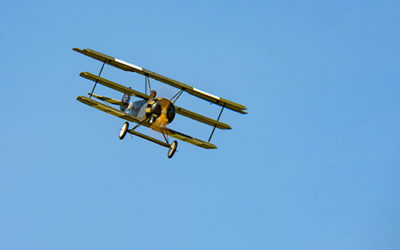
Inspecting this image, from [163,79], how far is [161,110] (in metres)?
1.30

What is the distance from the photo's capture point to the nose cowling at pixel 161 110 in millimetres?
32344

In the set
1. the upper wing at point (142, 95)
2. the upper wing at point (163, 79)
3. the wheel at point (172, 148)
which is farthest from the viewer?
the wheel at point (172, 148)

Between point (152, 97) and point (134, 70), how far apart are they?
128 cm

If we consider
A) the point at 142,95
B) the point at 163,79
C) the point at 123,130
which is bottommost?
the point at 123,130

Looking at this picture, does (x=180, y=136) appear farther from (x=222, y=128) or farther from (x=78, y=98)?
(x=78, y=98)

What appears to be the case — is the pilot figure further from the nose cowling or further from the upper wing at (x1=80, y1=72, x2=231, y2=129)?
the nose cowling

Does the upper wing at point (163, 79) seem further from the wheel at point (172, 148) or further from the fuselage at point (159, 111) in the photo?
the wheel at point (172, 148)

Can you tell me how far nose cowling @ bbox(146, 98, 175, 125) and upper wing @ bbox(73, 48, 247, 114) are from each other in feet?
3.02

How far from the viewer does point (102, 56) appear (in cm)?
3206

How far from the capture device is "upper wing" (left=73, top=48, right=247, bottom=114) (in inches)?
1264

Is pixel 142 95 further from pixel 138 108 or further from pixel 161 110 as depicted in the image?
pixel 161 110

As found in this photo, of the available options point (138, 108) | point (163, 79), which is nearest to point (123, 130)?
point (138, 108)

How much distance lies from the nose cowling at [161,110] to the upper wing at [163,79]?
919 mm

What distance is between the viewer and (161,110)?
32.3m
